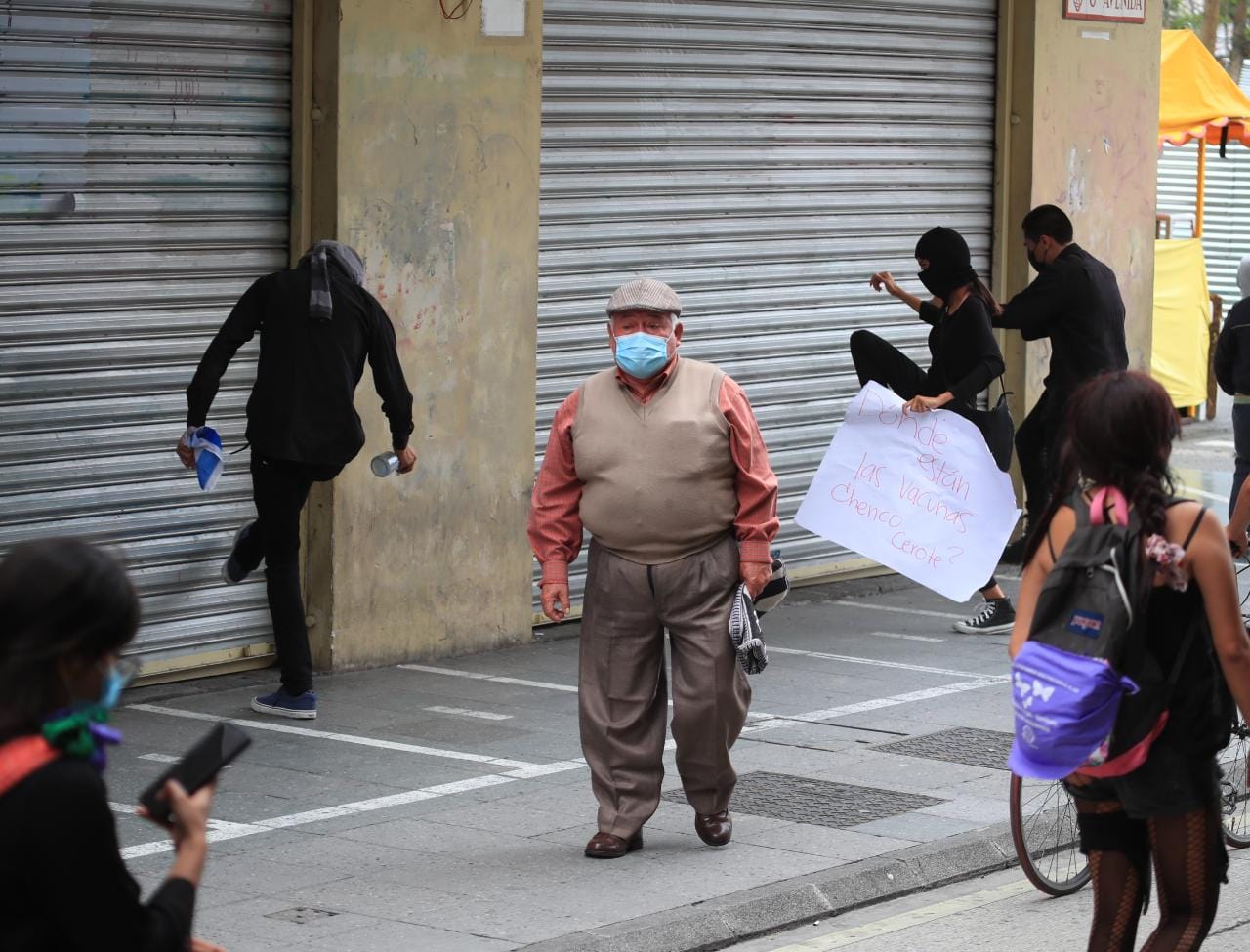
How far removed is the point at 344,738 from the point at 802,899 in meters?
2.65

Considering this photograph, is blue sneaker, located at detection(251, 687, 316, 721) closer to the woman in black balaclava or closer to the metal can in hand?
the metal can in hand

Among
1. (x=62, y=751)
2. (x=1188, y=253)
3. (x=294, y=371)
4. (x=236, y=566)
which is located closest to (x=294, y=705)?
(x=236, y=566)

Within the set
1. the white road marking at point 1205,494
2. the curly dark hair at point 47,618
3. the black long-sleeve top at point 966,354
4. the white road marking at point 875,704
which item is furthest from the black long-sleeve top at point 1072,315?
the curly dark hair at point 47,618

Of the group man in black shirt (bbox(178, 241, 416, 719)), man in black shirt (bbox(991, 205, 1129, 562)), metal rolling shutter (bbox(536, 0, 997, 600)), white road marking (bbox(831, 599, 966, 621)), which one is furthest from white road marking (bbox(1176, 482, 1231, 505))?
man in black shirt (bbox(178, 241, 416, 719))

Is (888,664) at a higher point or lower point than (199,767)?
lower

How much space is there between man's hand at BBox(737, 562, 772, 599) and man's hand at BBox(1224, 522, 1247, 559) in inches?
74.4

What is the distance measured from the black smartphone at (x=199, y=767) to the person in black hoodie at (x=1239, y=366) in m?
8.15

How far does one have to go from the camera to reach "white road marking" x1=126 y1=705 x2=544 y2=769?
816 cm

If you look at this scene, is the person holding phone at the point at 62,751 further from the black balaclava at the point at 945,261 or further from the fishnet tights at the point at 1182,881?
the black balaclava at the point at 945,261

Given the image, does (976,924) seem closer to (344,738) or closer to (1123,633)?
(1123,633)

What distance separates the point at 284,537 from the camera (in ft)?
28.2

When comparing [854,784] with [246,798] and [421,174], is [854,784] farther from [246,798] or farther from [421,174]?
[421,174]

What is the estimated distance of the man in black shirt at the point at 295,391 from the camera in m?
8.44

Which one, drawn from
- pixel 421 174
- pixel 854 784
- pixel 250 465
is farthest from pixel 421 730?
pixel 421 174
